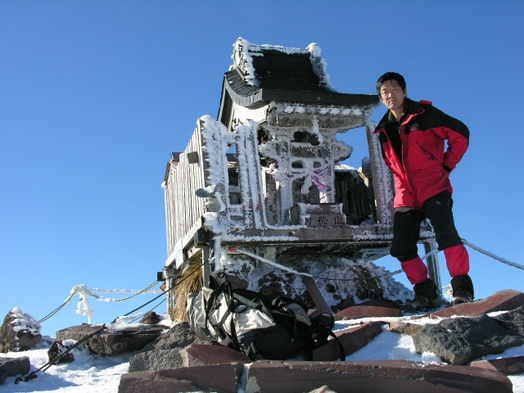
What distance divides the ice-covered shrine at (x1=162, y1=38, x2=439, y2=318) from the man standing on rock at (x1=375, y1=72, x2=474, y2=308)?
6.83 feet

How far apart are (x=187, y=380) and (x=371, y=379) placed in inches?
38.7

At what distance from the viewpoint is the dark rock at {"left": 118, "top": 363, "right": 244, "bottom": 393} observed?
304 cm

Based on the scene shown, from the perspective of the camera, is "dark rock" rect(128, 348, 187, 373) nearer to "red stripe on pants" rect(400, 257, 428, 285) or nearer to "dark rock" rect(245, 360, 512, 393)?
"dark rock" rect(245, 360, 512, 393)

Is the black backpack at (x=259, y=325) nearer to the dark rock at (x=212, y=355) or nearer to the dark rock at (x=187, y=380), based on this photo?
the dark rock at (x=212, y=355)

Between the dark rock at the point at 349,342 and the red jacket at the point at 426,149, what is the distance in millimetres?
1923

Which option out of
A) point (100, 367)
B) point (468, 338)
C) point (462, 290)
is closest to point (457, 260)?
point (462, 290)

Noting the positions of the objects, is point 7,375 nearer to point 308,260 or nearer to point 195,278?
point 195,278

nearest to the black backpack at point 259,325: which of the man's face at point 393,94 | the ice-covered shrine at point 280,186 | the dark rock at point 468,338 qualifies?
the dark rock at point 468,338

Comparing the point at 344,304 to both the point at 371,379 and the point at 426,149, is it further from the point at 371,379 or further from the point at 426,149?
the point at 371,379

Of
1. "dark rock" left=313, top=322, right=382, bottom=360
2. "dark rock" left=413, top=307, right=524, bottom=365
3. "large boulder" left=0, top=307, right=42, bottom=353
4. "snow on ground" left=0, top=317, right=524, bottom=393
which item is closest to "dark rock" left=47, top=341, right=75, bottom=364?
"snow on ground" left=0, top=317, right=524, bottom=393

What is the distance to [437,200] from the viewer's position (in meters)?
5.78

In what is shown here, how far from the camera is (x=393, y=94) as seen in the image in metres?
5.80

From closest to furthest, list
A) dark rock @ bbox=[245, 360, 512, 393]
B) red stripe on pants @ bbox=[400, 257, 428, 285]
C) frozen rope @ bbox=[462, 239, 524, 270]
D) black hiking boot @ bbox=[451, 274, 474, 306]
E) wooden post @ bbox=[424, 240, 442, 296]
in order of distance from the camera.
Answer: dark rock @ bbox=[245, 360, 512, 393] < black hiking boot @ bbox=[451, 274, 474, 306] < red stripe on pants @ bbox=[400, 257, 428, 285] < frozen rope @ bbox=[462, 239, 524, 270] < wooden post @ bbox=[424, 240, 442, 296]

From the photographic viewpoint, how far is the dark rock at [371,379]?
302 centimetres
